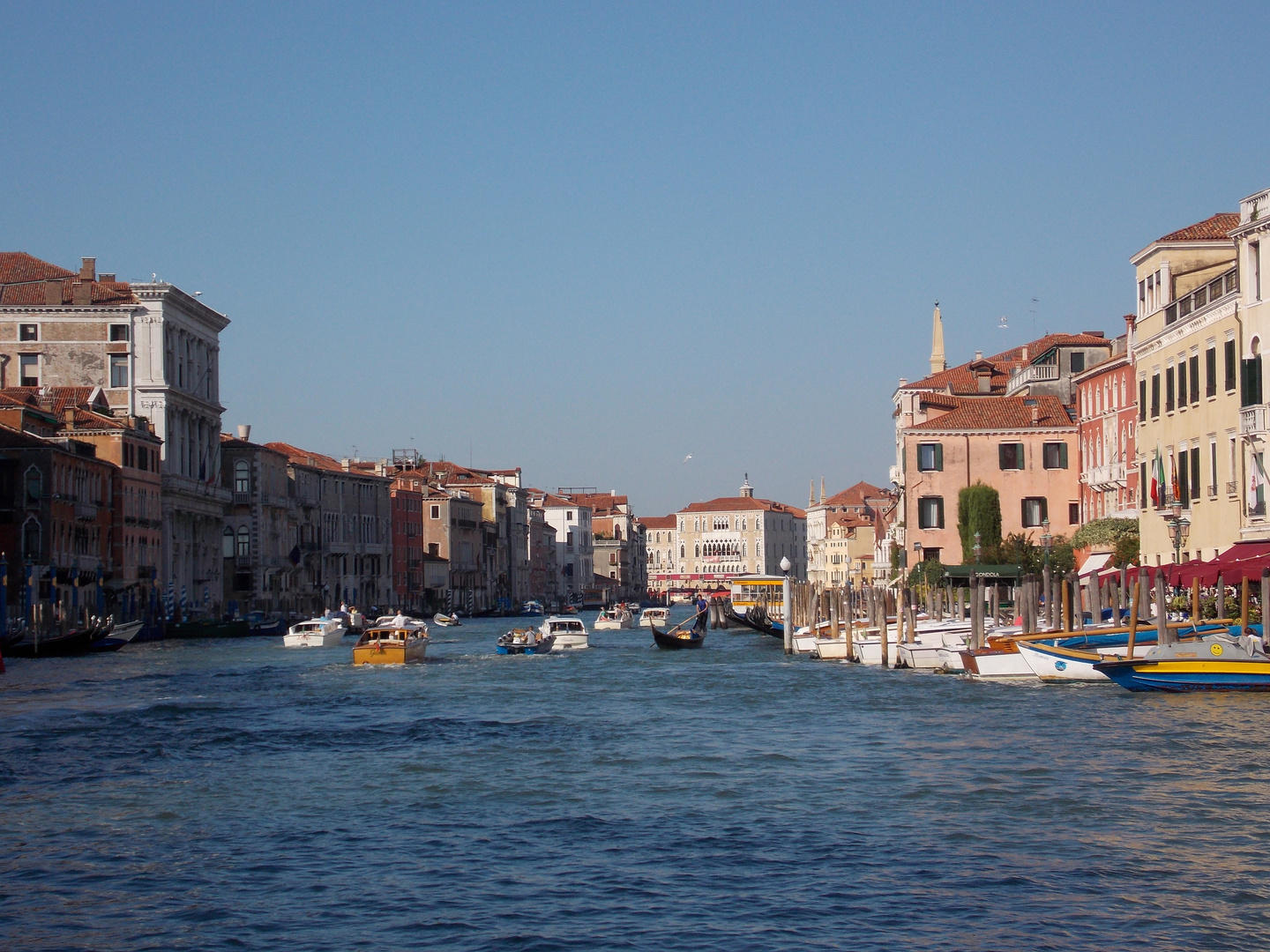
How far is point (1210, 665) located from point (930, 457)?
2578cm

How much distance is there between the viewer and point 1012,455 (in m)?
47.3

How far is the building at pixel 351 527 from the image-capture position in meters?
83.5

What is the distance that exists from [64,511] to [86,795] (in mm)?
34498

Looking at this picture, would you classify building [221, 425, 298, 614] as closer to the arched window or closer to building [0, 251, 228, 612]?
building [0, 251, 228, 612]

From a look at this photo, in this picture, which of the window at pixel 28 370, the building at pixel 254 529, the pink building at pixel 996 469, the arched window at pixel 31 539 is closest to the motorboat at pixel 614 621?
the building at pixel 254 529

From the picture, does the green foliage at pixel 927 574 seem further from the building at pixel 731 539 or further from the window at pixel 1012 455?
the building at pixel 731 539

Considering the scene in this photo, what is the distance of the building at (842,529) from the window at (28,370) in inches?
2018

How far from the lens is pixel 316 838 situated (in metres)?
13.7

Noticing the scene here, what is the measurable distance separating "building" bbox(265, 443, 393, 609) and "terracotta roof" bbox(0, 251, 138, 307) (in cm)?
1581

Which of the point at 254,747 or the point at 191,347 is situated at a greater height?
the point at 191,347

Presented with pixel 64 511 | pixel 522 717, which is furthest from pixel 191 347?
pixel 522 717

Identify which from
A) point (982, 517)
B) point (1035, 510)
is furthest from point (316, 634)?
point (1035, 510)

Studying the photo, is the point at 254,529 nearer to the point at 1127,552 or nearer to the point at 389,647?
the point at 389,647

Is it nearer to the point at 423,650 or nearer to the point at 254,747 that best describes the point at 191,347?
the point at 423,650
